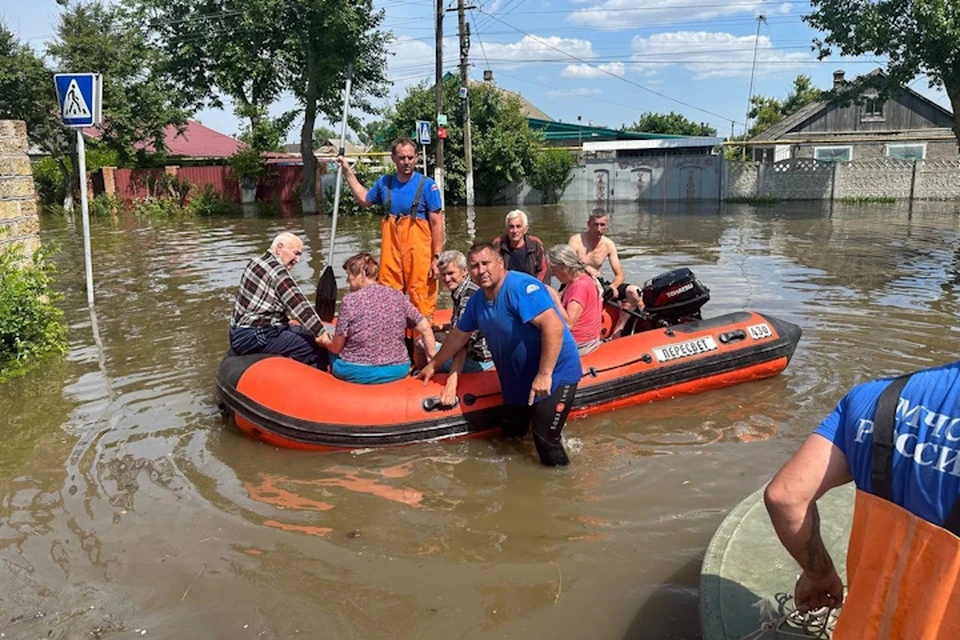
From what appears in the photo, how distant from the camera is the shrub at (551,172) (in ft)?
88.3

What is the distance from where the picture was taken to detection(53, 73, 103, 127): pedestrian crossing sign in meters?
7.79

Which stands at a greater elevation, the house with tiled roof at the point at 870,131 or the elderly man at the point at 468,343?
the house with tiled roof at the point at 870,131

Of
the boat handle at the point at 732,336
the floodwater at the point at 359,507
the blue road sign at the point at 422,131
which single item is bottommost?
the floodwater at the point at 359,507

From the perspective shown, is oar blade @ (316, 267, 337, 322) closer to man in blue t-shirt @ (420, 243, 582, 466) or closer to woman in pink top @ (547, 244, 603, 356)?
man in blue t-shirt @ (420, 243, 582, 466)

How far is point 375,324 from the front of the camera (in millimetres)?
4855

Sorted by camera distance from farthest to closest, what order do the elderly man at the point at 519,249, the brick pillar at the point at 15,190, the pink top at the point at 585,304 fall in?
the brick pillar at the point at 15,190 → the elderly man at the point at 519,249 → the pink top at the point at 585,304

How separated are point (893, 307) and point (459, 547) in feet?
23.1

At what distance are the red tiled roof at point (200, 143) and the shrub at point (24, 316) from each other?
29.4m

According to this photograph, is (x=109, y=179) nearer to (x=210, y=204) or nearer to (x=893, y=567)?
(x=210, y=204)

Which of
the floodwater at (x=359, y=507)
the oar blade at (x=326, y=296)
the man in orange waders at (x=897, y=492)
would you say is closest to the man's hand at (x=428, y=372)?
the floodwater at (x=359, y=507)

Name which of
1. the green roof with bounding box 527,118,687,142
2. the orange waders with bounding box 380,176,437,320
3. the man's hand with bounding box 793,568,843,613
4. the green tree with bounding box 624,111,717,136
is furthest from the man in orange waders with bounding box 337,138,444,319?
the green tree with bounding box 624,111,717,136

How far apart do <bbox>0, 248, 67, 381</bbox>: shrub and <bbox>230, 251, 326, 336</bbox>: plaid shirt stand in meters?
2.77

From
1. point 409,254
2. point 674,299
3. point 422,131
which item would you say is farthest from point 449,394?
point 422,131

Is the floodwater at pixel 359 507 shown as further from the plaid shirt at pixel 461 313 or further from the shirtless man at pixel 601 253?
the shirtless man at pixel 601 253
